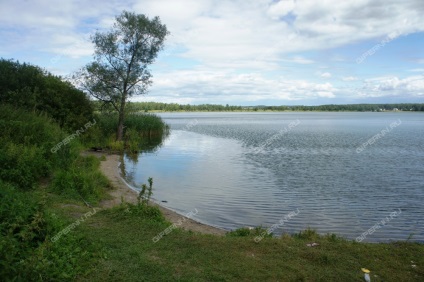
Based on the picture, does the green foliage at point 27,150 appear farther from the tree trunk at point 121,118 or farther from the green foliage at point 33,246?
the tree trunk at point 121,118

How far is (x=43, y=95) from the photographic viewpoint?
2625 centimetres

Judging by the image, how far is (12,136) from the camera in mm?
13961

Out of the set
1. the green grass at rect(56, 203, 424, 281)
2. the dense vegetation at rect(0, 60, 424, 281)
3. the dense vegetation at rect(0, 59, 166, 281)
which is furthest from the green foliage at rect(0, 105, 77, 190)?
the green grass at rect(56, 203, 424, 281)

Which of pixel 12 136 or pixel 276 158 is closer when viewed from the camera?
pixel 12 136

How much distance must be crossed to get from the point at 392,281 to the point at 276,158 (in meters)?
20.7

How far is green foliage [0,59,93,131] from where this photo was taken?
23422 millimetres

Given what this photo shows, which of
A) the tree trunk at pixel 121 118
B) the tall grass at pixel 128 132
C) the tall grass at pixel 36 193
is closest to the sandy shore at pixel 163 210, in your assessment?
the tall grass at pixel 36 193

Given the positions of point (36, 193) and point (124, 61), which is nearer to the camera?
point (36, 193)

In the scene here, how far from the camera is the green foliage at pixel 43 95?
23.4 metres

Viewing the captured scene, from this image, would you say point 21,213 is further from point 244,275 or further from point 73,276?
point 244,275

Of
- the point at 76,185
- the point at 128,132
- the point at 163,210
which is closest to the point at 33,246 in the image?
the point at 163,210

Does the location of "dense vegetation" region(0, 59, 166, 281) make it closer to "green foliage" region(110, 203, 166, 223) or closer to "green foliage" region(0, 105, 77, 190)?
"green foliage" region(0, 105, 77, 190)

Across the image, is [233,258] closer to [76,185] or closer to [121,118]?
[76,185]

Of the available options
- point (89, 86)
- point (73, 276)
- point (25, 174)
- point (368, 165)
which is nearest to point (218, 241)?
point (73, 276)
